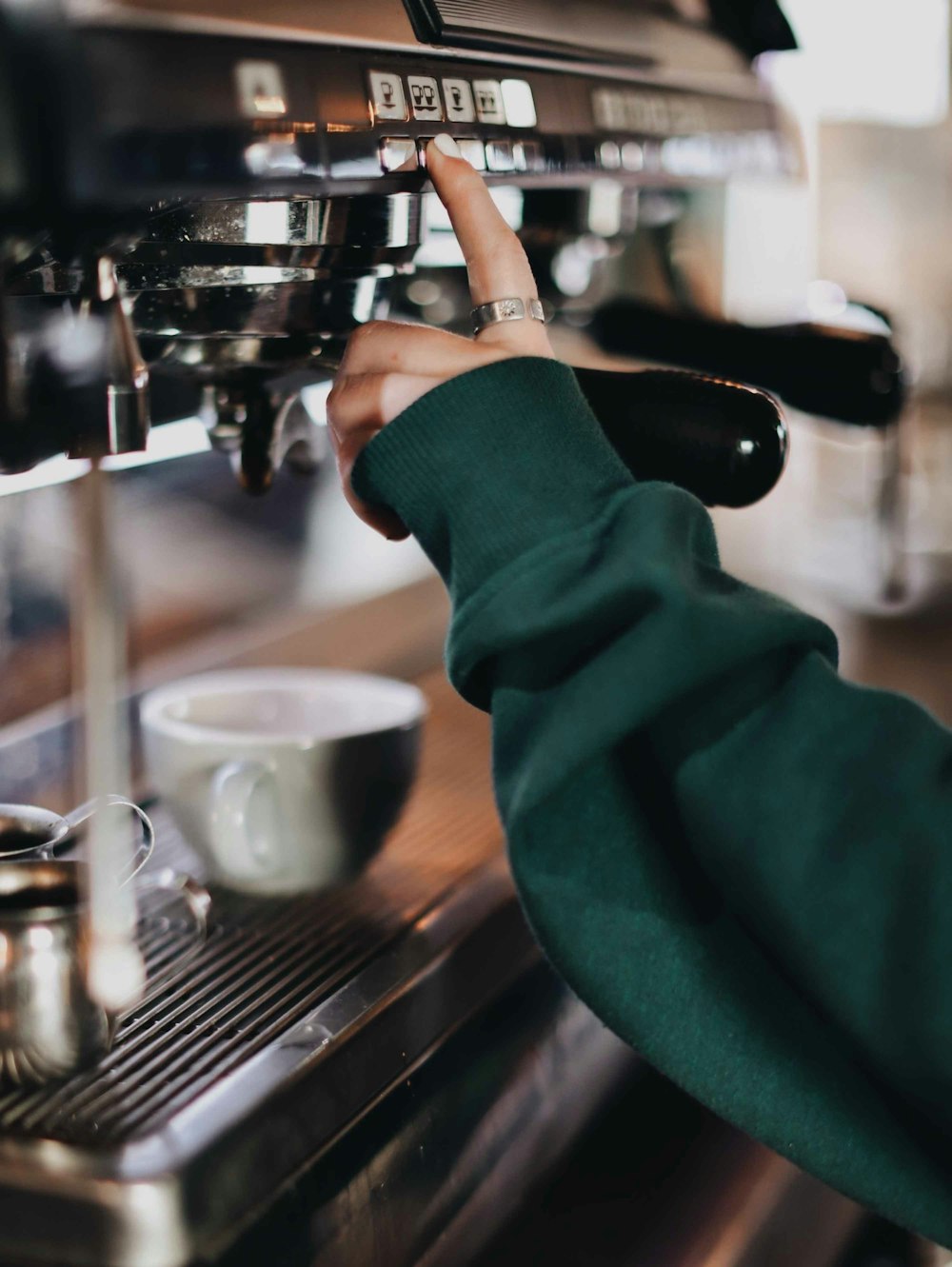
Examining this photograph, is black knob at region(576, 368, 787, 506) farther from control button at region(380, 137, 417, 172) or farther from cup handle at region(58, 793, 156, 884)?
cup handle at region(58, 793, 156, 884)

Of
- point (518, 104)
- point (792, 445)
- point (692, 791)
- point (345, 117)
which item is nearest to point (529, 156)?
point (518, 104)

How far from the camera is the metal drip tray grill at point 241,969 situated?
44 centimetres

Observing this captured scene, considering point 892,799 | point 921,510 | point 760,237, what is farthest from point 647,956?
point 921,510

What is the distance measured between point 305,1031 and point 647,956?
12 cm

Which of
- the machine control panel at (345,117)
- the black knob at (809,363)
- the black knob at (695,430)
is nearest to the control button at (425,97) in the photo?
the machine control panel at (345,117)

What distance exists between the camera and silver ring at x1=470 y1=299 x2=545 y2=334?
47cm

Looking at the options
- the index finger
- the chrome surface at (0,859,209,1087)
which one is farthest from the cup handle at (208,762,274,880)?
the index finger

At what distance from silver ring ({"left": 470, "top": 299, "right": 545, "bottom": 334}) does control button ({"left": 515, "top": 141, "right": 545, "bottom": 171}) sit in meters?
0.07

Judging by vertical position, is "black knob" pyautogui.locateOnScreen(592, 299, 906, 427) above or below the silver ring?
below

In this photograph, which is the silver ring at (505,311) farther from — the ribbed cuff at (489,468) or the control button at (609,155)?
the control button at (609,155)

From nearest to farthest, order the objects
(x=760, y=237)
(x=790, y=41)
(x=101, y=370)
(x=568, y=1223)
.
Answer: (x=101, y=370) < (x=568, y=1223) < (x=790, y=41) < (x=760, y=237)

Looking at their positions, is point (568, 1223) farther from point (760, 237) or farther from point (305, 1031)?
point (760, 237)

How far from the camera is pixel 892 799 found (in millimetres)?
449

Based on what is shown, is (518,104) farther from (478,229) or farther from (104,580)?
(104,580)
